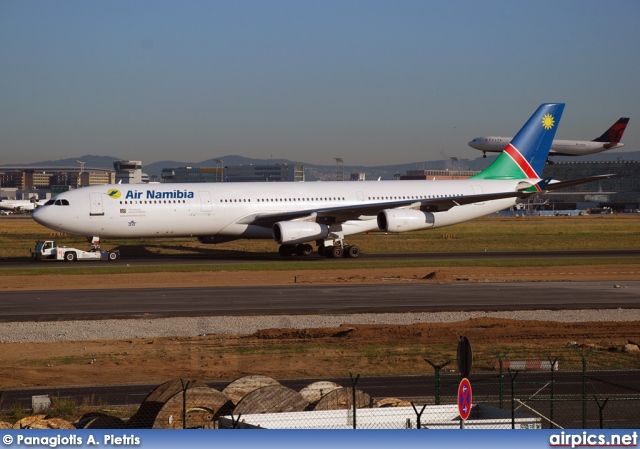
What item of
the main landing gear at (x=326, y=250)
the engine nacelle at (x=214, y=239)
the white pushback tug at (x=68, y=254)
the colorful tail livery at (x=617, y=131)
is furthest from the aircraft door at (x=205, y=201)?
the colorful tail livery at (x=617, y=131)

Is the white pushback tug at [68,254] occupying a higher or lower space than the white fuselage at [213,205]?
lower

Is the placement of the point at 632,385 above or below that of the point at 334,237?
below

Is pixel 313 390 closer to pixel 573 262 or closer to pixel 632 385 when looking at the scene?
pixel 632 385

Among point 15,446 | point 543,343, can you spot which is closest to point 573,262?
point 543,343

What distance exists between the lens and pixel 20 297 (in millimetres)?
39812

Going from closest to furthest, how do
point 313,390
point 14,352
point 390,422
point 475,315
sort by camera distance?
1. point 390,422
2. point 313,390
3. point 14,352
4. point 475,315

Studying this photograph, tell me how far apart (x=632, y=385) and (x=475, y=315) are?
1191cm

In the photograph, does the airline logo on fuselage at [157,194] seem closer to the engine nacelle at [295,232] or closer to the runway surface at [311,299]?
the engine nacelle at [295,232]

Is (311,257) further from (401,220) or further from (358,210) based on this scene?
(401,220)

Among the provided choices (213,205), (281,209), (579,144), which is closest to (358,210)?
(281,209)

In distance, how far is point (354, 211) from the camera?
55.4 meters

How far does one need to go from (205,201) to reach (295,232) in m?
6.23

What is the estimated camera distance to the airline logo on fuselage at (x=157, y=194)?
178 ft

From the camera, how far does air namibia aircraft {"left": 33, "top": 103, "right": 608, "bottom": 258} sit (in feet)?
176
